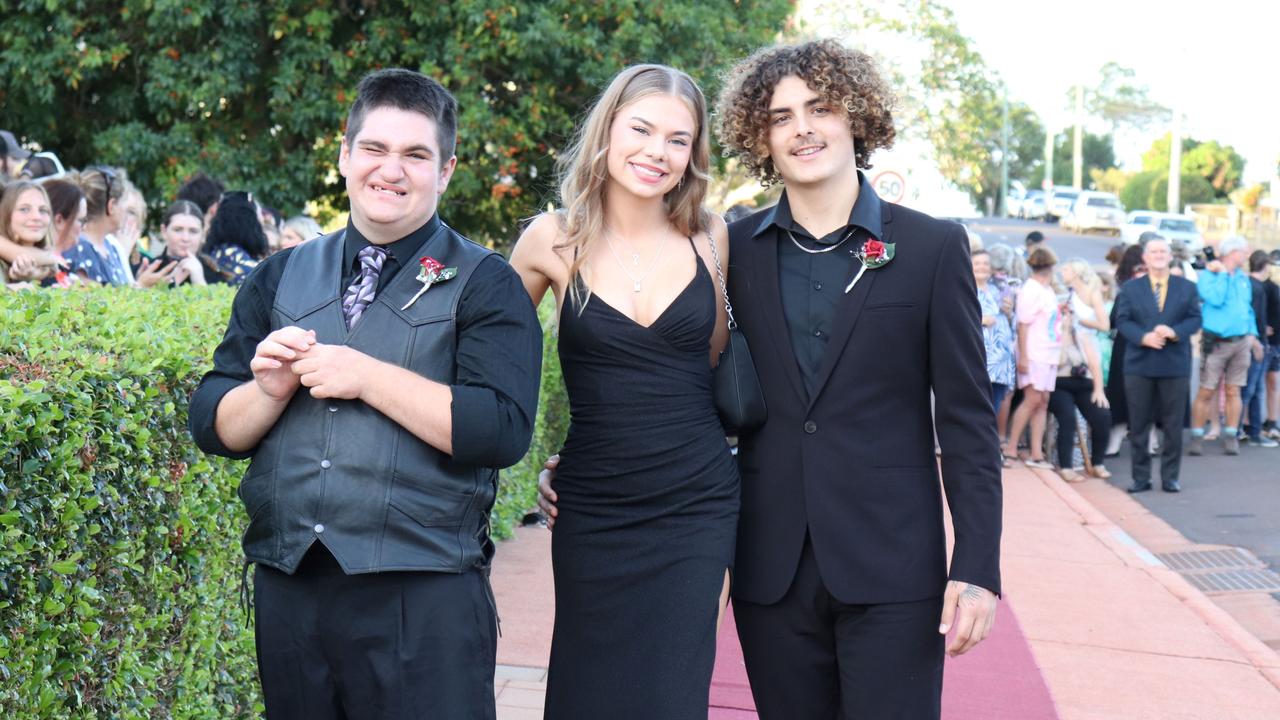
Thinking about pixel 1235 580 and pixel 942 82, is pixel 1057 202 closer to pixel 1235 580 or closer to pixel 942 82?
pixel 942 82

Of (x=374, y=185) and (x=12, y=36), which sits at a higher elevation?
(x=12, y=36)

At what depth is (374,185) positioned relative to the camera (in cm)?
281

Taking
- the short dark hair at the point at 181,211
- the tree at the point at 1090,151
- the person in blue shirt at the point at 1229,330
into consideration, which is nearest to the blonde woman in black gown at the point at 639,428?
the short dark hair at the point at 181,211

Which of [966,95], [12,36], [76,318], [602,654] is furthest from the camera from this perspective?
[966,95]

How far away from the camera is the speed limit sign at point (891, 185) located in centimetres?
1221

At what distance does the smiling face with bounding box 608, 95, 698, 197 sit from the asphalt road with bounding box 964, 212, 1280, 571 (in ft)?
24.4

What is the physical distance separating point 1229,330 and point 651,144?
470 inches

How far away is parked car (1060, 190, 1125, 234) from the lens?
164 feet

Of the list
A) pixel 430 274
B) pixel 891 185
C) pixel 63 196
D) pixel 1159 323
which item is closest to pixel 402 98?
pixel 430 274

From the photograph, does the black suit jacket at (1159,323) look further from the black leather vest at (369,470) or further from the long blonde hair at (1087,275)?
the black leather vest at (369,470)

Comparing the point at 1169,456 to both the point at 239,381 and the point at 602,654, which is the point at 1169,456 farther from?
the point at 239,381

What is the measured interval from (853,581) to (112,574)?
1.87 metres

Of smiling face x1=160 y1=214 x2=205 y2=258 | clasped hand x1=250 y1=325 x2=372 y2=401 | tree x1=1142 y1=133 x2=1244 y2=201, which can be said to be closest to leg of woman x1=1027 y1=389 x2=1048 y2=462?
smiling face x1=160 y1=214 x2=205 y2=258

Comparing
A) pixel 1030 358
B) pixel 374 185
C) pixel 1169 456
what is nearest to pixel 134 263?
pixel 374 185
